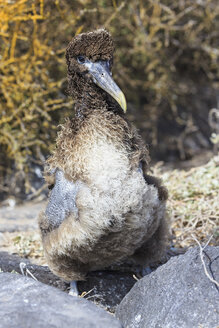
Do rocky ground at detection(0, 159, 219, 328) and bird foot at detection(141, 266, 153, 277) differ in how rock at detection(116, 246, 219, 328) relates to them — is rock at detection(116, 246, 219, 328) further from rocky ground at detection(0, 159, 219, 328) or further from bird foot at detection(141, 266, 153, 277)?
bird foot at detection(141, 266, 153, 277)

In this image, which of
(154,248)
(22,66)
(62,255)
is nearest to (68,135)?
(62,255)

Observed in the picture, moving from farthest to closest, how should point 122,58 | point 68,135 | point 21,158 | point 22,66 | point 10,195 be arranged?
1. point 122,58
2. point 10,195
3. point 21,158
4. point 22,66
5. point 68,135

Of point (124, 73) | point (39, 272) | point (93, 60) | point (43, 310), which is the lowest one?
point (39, 272)

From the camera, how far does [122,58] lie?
8664 mm

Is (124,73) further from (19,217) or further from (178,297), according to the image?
(178,297)

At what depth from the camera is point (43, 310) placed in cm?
276

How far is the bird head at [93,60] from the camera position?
12.1 ft

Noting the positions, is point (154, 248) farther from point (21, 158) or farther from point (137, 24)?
point (137, 24)

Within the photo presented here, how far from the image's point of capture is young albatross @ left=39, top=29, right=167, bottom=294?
3537 mm

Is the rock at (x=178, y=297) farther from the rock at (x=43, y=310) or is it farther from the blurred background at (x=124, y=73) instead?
the blurred background at (x=124, y=73)

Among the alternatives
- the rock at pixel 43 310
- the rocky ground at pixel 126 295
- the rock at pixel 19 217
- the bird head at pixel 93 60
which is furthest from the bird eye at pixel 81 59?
the rock at pixel 19 217

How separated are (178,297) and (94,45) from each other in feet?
6.16

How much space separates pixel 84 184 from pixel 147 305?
0.94 meters

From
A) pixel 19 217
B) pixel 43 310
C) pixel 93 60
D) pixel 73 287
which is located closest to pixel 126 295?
pixel 73 287
